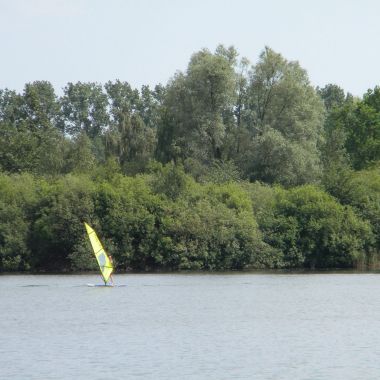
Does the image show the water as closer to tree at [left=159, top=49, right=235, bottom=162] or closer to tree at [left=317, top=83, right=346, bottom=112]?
tree at [left=159, top=49, right=235, bottom=162]

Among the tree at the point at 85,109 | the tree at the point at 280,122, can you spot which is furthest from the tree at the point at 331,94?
the tree at the point at 280,122

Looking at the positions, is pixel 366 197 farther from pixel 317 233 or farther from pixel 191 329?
pixel 191 329

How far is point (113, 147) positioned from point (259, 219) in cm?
2506

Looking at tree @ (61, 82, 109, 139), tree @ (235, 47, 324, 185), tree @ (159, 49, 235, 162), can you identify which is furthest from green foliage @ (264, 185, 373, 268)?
tree @ (61, 82, 109, 139)

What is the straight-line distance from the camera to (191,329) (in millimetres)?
39500

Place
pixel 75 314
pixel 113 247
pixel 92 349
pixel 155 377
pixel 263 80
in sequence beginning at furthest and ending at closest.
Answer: pixel 263 80, pixel 113 247, pixel 75 314, pixel 92 349, pixel 155 377

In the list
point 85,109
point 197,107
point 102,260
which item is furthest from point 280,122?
point 85,109

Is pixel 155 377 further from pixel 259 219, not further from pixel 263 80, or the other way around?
pixel 263 80

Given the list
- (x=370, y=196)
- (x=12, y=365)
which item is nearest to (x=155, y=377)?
(x=12, y=365)

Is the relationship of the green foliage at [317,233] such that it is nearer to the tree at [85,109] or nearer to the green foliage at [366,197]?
the green foliage at [366,197]

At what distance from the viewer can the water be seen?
3059cm

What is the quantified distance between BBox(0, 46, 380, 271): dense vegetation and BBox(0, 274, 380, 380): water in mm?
9776

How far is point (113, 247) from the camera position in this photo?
71312 mm

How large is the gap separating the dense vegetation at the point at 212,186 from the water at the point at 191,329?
32.1 feet
